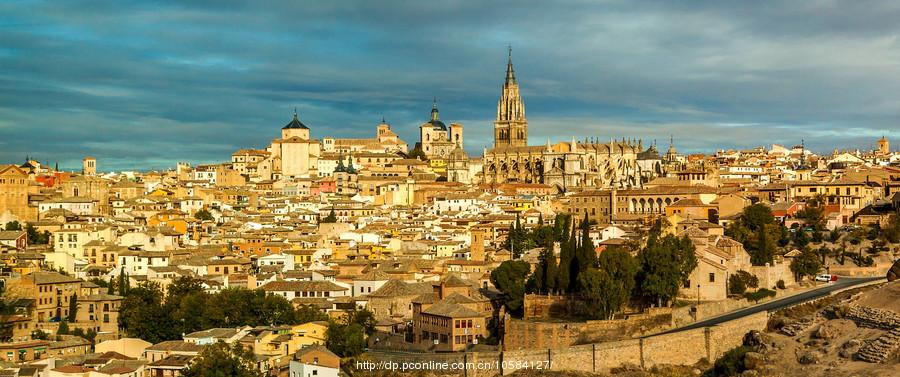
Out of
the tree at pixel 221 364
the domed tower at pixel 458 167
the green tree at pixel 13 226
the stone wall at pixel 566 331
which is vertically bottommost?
the tree at pixel 221 364

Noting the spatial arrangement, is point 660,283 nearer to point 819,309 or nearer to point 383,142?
point 819,309

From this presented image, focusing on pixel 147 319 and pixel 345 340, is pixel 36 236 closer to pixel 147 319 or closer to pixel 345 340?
pixel 147 319

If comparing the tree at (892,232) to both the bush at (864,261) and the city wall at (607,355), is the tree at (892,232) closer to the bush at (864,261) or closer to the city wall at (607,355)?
the bush at (864,261)

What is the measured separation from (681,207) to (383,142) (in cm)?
5819

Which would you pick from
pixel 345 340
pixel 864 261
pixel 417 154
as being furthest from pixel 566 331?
pixel 417 154

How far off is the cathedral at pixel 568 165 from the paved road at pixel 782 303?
46.4m

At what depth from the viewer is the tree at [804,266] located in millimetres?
49188

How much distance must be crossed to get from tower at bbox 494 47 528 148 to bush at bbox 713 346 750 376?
8627cm

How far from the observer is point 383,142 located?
124 meters

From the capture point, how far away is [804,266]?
49344mm

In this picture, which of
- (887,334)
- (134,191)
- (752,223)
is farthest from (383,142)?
(887,334)

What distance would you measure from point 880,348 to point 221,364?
20284mm

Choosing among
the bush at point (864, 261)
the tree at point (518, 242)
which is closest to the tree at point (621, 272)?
the tree at point (518, 242)

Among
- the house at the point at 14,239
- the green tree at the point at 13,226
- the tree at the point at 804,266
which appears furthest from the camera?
the green tree at the point at 13,226
